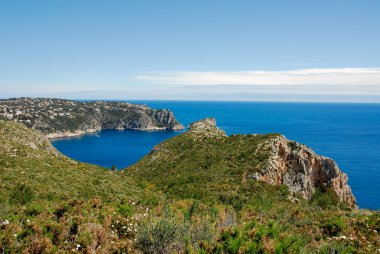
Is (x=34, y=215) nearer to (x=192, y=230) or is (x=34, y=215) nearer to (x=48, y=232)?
(x=48, y=232)

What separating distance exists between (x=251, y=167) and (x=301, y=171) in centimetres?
772

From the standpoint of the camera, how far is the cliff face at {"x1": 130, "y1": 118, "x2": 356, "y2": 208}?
31938mm

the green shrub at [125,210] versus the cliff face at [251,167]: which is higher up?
the green shrub at [125,210]

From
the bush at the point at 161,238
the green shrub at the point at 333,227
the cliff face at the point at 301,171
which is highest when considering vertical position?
the bush at the point at 161,238

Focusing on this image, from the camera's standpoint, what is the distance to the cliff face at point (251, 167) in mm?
31938

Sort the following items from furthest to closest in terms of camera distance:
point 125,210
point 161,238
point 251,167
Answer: point 251,167
point 125,210
point 161,238

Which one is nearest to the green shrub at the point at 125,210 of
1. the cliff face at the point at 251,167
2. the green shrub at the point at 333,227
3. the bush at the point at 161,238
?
the bush at the point at 161,238

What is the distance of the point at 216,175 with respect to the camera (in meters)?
32.6

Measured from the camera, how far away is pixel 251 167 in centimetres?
3312

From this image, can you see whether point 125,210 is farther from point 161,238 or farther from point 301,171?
point 301,171

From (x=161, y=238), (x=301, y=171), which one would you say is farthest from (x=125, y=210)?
(x=301, y=171)

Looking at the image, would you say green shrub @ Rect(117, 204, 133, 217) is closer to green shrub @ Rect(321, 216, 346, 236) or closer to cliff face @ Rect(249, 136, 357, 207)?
green shrub @ Rect(321, 216, 346, 236)

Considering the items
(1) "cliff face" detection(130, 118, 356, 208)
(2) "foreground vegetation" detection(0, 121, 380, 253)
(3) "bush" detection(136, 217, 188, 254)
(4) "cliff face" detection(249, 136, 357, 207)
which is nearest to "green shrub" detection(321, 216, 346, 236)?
(2) "foreground vegetation" detection(0, 121, 380, 253)

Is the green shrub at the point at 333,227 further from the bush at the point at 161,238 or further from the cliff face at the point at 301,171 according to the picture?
the cliff face at the point at 301,171
